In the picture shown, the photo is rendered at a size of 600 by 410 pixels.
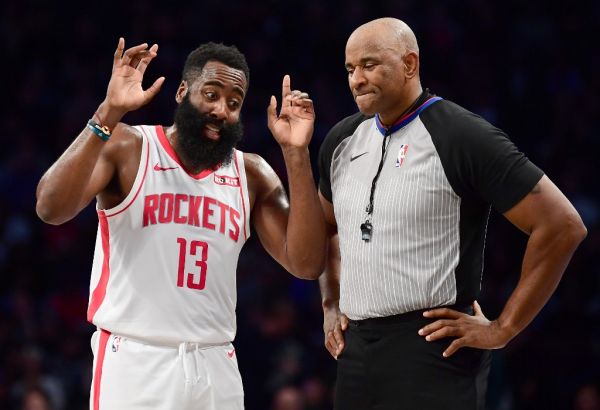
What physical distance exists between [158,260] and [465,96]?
20.0 feet

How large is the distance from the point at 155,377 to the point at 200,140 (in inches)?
40.5

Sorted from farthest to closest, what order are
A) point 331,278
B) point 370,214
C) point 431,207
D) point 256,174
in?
point 256,174, point 331,278, point 370,214, point 431,207

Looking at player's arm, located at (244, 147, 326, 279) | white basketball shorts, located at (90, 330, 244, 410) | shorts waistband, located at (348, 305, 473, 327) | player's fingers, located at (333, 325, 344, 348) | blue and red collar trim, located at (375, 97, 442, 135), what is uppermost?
blue and red collar trim, located at (375, 97, 442, 135)

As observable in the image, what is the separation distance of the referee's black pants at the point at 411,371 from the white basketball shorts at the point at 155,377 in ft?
1.99

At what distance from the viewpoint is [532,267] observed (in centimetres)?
354

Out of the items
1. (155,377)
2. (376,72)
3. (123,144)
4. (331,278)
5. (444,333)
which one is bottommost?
(155,377)

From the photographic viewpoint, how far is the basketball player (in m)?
3.78

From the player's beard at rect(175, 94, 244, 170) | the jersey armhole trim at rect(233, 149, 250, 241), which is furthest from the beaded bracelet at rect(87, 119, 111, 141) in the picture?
the jersey armhole trim at rect(233, 149, 250, 241)

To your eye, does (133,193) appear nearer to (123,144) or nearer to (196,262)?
(123,144)

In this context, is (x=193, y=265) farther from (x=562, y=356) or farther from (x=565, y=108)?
(x=565, y=108)

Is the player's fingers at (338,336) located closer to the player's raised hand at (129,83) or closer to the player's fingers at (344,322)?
the player's fingers at (344,322)

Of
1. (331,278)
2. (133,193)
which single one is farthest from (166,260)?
(331,278)

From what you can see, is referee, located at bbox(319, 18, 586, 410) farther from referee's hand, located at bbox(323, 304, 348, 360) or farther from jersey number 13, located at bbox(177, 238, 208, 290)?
jersey number 13, located at bbox(177, 238, 208, 290)

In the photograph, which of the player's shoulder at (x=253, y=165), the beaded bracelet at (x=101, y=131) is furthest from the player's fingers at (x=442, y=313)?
the beaded bracelet at (x=101, y=131)
